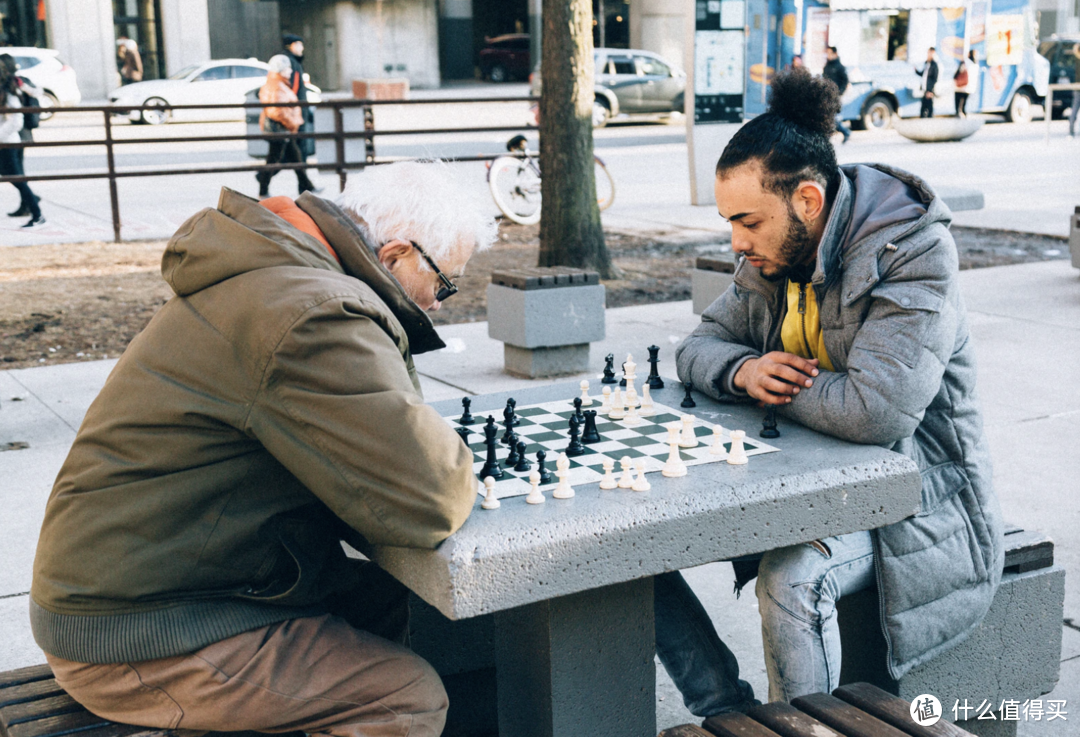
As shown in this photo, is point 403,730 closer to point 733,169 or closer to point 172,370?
point 172,370

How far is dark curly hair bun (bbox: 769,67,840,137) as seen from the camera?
8.45ft

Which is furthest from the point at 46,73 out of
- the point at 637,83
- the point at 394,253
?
the point at 394,253

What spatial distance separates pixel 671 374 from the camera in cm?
629

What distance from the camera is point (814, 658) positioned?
94.6 inches

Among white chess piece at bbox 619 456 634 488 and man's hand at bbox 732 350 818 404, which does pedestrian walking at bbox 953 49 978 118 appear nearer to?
man's hand at bbox 732 350 818 404

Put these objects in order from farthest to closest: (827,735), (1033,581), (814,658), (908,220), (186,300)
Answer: (1033,581) → (908,220) → (814,658) → (186,300) → (827,735)

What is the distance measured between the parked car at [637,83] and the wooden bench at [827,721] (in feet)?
79.3

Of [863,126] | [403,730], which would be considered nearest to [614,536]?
[403,730]

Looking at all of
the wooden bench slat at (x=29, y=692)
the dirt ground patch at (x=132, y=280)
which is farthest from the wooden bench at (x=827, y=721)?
the dirt ground patch at (x=132, y=280)

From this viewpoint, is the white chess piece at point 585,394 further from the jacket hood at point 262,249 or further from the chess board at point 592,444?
the jacket hood at point 262,249

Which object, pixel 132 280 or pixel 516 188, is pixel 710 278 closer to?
pixel 132 280

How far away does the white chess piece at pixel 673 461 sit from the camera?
7.57ft

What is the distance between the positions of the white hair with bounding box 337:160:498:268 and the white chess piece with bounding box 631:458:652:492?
619mm

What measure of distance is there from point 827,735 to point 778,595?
16.7 inches
